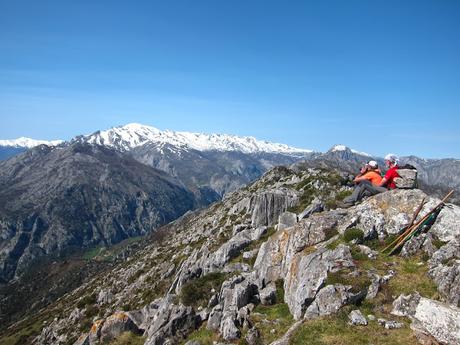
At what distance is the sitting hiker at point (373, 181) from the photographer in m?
29.6

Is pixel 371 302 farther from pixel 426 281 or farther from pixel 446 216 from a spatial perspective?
pixel 446 216

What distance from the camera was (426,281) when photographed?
67.7 feet

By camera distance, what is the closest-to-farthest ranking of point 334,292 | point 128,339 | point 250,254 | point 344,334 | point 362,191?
1. point 344,334
2. point 334,292
3. point 362,191
4. point 128,339
5. point 250,254

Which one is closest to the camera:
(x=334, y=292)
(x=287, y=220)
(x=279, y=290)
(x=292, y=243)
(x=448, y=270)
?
(x=448, y=270)

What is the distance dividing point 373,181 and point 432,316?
14.7 metres

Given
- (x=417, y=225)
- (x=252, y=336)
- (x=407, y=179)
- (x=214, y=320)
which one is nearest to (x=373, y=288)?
(x=417, y=225)

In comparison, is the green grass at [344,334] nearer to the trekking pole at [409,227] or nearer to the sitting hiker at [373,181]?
the trekking pole at [409,227]

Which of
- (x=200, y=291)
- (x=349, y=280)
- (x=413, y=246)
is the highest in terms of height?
(x=413, y=246)

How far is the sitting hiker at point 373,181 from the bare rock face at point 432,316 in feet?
39.0

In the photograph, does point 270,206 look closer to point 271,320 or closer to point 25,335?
point 271,320

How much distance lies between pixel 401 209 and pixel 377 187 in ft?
11.2

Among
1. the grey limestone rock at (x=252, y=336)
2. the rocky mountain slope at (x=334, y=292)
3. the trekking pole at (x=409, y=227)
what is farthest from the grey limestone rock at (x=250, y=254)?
the grey limestone rock at (x=252, y=336)

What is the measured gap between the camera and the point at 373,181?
30.9 meters

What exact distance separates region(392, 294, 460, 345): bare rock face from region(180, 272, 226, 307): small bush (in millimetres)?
17755
